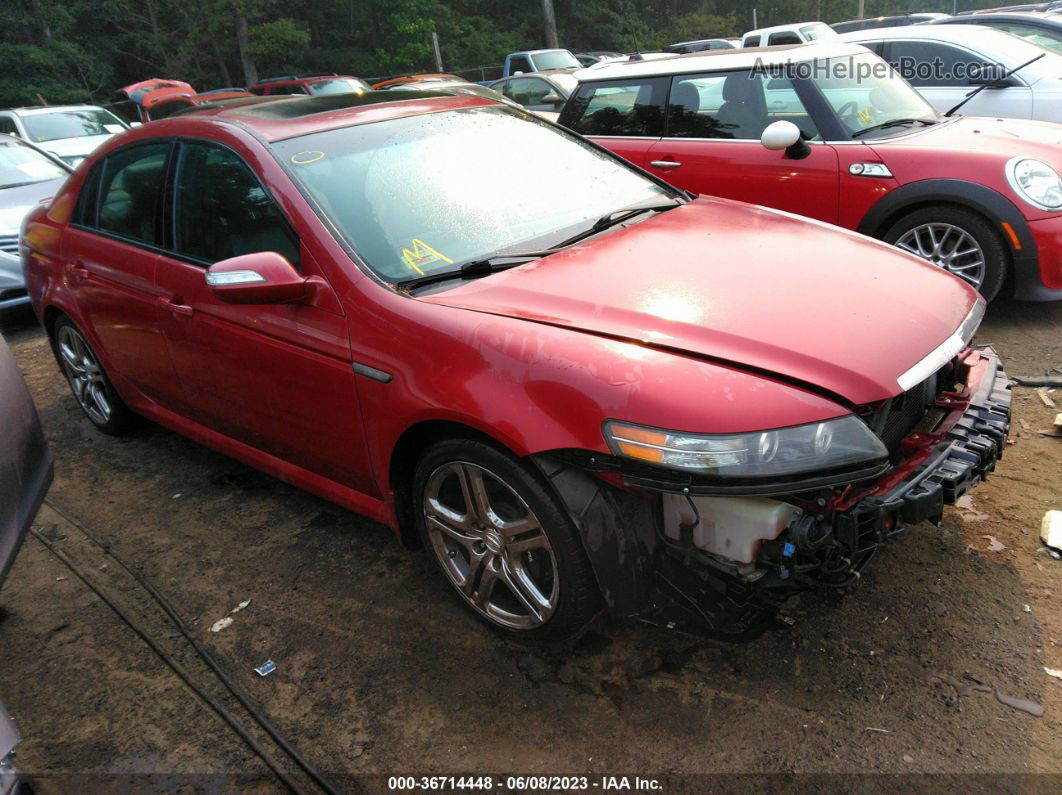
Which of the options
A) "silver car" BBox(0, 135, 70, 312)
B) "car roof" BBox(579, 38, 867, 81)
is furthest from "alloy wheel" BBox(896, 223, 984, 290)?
"silver car" BBox(0, 135, 70, 312)

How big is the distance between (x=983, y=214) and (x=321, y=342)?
3809mm

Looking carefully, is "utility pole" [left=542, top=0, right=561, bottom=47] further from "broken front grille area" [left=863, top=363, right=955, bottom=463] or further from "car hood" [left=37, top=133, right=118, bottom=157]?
"broken front grille area" [left=863, top=363, right=955, bottom=463]

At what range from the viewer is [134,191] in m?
3.60

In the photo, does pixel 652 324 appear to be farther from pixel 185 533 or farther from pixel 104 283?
pixel 104 283

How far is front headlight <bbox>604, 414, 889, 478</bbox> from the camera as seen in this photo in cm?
198

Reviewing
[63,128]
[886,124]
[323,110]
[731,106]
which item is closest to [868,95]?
[886,124]

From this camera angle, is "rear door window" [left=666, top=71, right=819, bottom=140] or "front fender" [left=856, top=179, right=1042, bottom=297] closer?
"front fender" [left=856, top=179, right=1042, bottom=297]

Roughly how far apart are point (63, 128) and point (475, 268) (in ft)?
41.9

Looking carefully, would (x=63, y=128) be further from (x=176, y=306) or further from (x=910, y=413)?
(x=910, y=413)

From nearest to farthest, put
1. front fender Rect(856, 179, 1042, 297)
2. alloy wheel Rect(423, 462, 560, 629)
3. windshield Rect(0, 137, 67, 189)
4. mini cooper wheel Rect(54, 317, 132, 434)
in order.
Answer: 1. alloy wheel Rect(423, 462, 560, 629)
2. mini cooper wheel Rect(54, 317, 132, 434)
3. front fender Rect(856, 179, 1042, 297)
4. windshield Rect(0, 137, 67, 189)

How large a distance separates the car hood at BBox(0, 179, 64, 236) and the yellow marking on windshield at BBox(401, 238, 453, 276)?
5.73 metres

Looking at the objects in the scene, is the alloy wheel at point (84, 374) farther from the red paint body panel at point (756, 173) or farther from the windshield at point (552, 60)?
the windshield at point (552, 60)

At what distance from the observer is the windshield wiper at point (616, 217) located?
2914 millimetres

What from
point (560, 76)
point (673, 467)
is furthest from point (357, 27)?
point (673, 467)
